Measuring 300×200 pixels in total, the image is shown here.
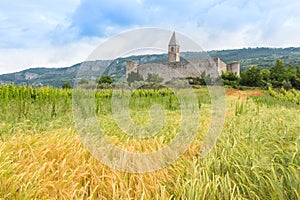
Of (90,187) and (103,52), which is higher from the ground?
(103,52)

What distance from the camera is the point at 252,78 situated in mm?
22328

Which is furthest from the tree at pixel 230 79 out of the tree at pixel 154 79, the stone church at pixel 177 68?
the tree at pixel 154 79

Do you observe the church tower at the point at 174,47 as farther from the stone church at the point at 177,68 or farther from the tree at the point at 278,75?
the tree at the point at 278,75

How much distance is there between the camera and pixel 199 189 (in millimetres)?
2033

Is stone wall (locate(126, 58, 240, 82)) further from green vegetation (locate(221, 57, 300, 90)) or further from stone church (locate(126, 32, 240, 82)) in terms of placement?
green vegetation (locate(221, 57, 300, 90))

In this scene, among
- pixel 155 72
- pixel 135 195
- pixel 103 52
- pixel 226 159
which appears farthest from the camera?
pixel 155 72

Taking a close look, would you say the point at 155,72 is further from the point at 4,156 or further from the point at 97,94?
the point at 4,156

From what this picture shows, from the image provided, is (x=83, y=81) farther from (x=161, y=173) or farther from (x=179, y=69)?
(x=179, y=69)

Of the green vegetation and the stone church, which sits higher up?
the stone church

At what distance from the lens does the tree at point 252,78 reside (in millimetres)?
22125

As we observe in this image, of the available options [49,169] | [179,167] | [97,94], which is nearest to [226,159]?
[179,167]

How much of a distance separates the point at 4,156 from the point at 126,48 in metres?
2.27

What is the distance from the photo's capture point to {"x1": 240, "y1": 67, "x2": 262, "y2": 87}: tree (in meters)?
22.1

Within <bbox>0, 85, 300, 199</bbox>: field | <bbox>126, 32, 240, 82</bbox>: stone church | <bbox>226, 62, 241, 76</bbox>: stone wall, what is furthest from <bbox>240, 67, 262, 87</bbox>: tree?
<bbox>0, 85, 300, 199</bbox>: field
